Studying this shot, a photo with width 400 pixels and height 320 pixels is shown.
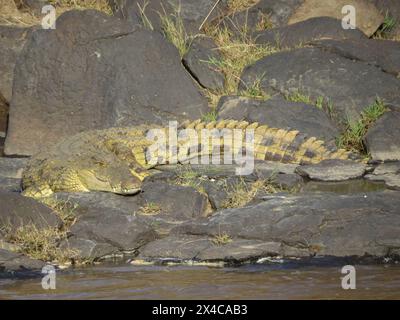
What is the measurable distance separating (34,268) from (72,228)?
72 centimetres

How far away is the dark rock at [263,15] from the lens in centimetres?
1336

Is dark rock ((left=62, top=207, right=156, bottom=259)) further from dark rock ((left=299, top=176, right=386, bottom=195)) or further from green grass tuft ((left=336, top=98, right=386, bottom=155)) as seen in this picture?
green grass tuft ((left=336, top=98, right=386, bottom=155))

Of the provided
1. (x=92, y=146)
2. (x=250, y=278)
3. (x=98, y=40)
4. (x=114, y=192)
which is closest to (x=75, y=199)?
(x=114, y=192)

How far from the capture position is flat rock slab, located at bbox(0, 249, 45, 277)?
24.8 ft

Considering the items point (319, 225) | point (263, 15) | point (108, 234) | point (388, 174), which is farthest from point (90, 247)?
point (263, 15)

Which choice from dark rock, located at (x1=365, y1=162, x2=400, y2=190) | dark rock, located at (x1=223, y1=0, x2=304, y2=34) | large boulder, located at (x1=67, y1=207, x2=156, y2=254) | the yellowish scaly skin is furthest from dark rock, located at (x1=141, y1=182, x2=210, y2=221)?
dark rock, located at (x1=223, y1=0, x2=304, y2=34)

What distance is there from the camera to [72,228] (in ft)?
27.0

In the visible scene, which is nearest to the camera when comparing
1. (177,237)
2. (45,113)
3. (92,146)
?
(177,237)

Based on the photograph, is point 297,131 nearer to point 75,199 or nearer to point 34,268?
point 75,199

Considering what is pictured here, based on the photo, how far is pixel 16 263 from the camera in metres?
7.60

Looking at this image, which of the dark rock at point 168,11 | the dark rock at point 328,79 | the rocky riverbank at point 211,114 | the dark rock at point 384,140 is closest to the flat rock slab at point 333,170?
the rocky riverbank at point 211,114

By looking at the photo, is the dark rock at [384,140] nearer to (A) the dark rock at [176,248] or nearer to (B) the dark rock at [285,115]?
(B) the dark rock at [285,115]

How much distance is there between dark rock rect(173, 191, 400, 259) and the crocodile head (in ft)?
3.73

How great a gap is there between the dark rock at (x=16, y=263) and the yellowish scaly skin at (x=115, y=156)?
69.1 inches
